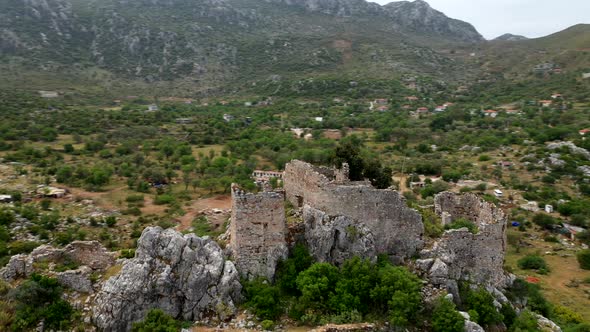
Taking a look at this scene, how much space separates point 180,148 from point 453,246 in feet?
175

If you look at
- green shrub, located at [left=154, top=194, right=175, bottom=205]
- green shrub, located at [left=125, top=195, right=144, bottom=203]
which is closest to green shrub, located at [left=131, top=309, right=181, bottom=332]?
green shrub, located at [left=154, top=194, right=175, bottom=205]

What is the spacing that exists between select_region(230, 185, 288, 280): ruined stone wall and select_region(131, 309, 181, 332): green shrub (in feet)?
12.0

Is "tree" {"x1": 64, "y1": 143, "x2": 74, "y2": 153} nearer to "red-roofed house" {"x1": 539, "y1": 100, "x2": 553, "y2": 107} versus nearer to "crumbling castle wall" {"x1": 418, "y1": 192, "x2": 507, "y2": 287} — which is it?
"crumbling castle wall" {"x1": 418, "y1": 192, "x2": 507, "y2": 287}

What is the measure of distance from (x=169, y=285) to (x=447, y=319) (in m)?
11.6

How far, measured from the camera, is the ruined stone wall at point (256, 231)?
66.5 feet

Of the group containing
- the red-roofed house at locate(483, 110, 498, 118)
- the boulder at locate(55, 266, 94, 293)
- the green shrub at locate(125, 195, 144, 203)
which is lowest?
the green shrub at locate(125, 195, 144, 203)

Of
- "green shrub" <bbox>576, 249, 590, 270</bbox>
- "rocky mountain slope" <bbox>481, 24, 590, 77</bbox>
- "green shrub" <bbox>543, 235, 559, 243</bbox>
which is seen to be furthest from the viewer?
"rocky mountain slope" <bbox>481, 24, 590, 77</bbox>

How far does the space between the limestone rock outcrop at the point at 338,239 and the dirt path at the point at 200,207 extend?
872 inches

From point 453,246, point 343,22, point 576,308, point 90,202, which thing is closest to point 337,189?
point 453,246

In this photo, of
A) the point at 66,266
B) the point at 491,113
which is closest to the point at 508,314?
the point at 66,266

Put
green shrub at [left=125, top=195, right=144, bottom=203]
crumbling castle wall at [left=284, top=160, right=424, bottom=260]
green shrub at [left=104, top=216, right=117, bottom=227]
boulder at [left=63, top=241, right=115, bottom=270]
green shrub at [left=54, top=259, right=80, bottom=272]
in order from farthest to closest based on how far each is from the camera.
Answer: green shrub at [left=125, top=195, right=144, bottom=203] → green shrub at [left=104, top=216, right=117, bottom=227] → boulder at [left=63, top=241, right=115, bottom=270] → crumbling castle wall at [left=284, top=160, right=424, bottom=260] → green shrub at [left=54, top=259, right=80, bottom=272]

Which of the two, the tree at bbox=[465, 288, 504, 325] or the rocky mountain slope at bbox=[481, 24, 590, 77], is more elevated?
the rocky mountain slope at bbox=[481, 24, 590, 77]

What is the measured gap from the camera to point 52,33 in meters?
133

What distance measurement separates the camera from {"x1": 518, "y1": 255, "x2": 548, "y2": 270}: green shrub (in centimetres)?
3762
